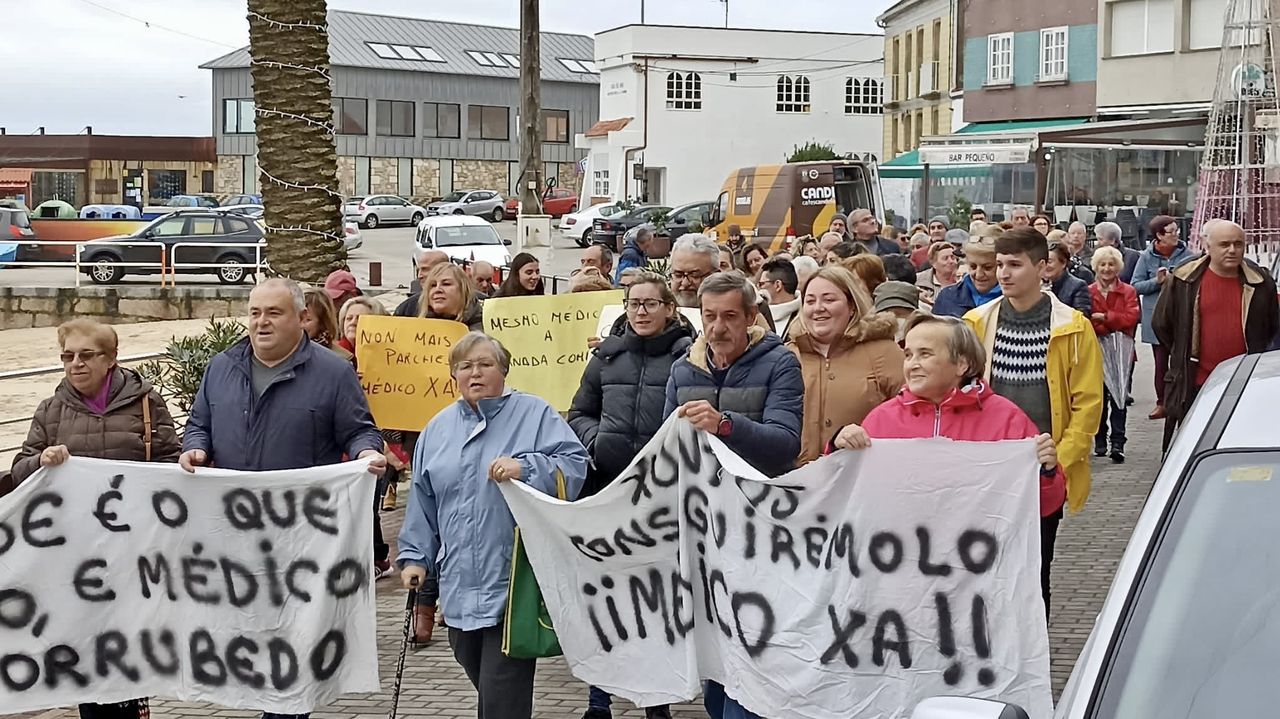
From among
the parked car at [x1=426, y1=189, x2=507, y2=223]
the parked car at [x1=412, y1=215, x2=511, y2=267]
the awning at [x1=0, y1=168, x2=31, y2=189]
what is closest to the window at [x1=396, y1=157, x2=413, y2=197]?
the parked car at [x1=426, y1=189, x2=507, y2=223]

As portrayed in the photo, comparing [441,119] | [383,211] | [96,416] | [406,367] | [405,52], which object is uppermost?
[405,52]

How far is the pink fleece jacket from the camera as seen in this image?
5859 mm

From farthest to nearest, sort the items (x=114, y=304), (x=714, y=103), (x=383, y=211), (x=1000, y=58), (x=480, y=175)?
(x=480, y=175)
(x=714, y=103)
(x=383, y=211)
(x=1000, y=58)
(x=114, y=304)

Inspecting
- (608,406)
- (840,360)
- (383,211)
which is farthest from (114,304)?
(383,211)

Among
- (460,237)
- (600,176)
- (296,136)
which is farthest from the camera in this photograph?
(600,176)

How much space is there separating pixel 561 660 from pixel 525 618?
2445 mm

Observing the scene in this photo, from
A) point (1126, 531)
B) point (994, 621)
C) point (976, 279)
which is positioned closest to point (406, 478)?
point (1126, 531)

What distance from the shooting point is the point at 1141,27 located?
4431 centimetres

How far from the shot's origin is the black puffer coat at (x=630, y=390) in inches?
268

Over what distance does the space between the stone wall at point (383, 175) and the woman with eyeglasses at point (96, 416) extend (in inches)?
3170

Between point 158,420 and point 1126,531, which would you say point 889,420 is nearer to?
point 158,420

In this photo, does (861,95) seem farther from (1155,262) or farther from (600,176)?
(1155,262)

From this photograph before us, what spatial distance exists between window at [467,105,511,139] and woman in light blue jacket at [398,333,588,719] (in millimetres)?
83428

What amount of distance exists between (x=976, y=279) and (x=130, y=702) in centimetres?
432
